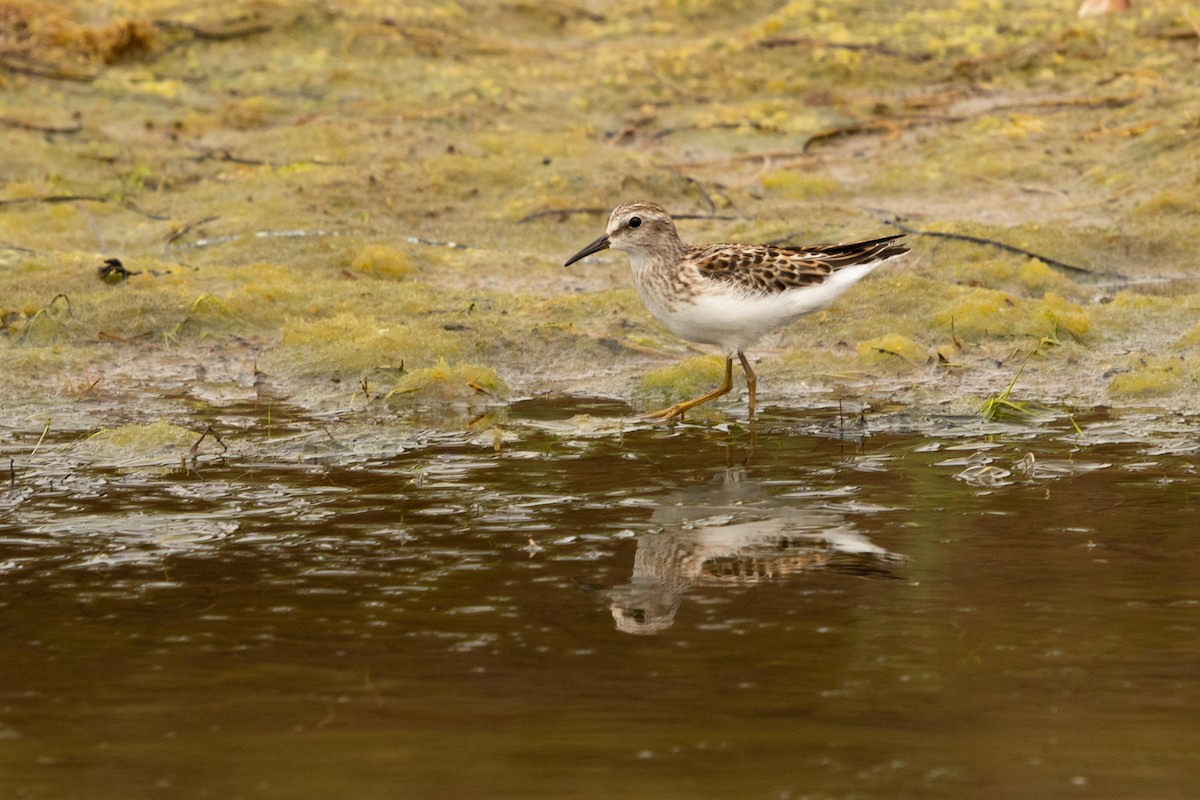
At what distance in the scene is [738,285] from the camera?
25.5ft

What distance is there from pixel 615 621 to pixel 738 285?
132 inches

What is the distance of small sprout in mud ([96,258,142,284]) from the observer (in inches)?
392

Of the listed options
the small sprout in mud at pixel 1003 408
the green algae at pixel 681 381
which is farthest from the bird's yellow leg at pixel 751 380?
the small sprout in mud at pixel 1003 408

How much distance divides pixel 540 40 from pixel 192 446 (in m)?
Answer: 11.9

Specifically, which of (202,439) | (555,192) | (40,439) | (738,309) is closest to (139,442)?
(202,439)

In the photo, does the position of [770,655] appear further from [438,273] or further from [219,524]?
[438,273]

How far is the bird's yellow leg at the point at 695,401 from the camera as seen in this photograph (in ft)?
25.2

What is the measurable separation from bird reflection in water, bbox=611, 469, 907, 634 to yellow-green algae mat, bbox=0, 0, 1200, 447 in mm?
2043

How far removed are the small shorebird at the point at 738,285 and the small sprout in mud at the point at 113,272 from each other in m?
3.59

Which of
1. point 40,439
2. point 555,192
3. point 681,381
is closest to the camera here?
point 40,439

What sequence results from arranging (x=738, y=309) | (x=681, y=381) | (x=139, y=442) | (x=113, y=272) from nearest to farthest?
(x=139, y=442)
(x=738, y=309)
(x=681, y=381)
(x=113, y=272)

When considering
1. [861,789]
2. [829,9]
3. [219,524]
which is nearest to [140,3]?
[829,9]

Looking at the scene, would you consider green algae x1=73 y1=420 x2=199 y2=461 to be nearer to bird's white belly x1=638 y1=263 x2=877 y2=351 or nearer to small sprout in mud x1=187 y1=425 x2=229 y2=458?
small sprout in mud x1=187 y1=425 x2=229 y2=458

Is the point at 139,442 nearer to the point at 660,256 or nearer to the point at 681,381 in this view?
the point at 660,256
